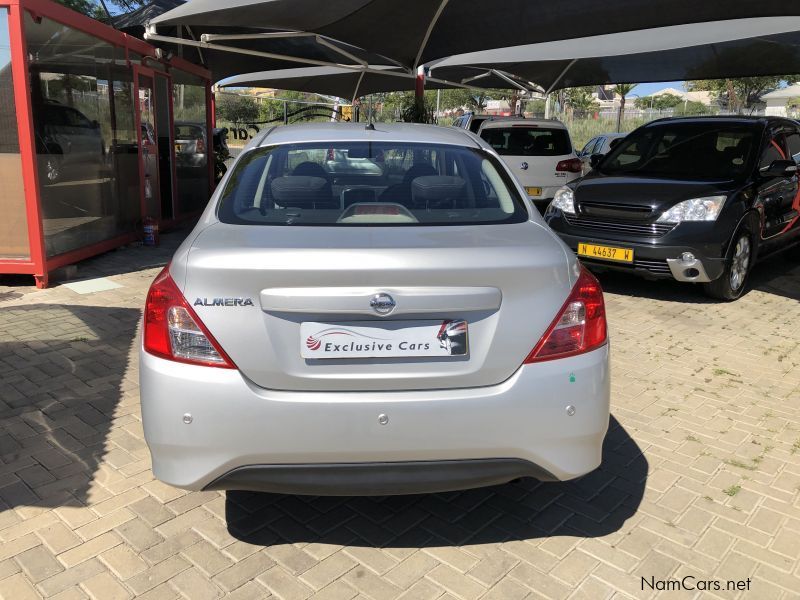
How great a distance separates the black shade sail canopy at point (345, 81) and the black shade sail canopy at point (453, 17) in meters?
6.77

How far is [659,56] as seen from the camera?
51.8 feet

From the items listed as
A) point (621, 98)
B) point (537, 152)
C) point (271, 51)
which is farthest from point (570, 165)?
point (621, 98)

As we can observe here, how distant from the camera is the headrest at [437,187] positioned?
311cm

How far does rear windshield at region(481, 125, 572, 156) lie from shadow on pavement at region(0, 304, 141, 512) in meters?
7.87

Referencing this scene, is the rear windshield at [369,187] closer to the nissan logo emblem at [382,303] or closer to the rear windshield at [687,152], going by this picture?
the nissan logo emblem at [382,303]

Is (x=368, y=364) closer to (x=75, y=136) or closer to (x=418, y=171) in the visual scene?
(x=418, y=171)

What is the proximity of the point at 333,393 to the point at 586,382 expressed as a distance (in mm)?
900

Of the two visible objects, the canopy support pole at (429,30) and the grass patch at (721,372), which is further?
the canopy support pole at (429,30)

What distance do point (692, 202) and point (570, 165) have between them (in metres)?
5.70

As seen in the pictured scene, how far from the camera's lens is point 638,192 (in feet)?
22.3

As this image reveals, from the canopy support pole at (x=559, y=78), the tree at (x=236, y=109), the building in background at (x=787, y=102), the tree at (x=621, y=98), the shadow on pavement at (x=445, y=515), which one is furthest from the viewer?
the tree at (x=236, y=109)

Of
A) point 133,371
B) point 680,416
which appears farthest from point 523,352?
point 133,371

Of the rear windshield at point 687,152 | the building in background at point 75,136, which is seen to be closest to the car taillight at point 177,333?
the building in background at point 75,136

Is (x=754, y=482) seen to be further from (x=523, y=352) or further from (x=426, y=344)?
(x=426, y=344)
